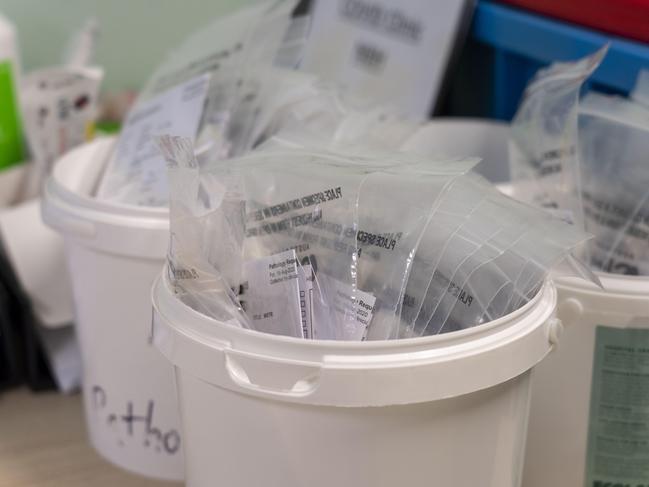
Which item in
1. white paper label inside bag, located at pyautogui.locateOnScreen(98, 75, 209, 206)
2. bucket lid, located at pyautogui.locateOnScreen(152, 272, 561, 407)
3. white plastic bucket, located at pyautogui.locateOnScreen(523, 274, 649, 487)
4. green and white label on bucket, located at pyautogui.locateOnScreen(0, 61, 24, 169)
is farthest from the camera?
green and white label on bucket, located at pyautogui.locateOnScreen(0, 61, 24, 169)

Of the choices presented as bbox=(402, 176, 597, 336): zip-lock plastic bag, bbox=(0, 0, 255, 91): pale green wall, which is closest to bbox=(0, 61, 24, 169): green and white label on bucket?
bbox=(0, 0, 255, 91): pale green wall

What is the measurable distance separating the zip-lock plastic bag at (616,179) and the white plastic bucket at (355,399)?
167mm

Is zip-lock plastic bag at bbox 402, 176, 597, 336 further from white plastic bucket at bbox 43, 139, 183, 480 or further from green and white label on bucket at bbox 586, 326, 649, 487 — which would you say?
white plastic bucket at bbox 43, 139, 183, 480

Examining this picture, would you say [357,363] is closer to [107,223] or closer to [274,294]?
[274,294]

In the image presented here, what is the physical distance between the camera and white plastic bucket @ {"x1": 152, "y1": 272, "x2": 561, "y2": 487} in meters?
0.45

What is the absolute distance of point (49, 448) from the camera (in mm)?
750

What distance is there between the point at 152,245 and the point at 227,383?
0.66 feet

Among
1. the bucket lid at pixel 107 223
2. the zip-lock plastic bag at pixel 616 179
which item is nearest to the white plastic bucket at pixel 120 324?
the bucket lid at pixel 107 223

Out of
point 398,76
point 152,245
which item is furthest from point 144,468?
point 398,76

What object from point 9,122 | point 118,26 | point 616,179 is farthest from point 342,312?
point 118,26

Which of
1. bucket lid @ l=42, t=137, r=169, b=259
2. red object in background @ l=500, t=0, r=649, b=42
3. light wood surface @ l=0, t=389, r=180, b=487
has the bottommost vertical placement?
light wood surface @ l=0, t=389, r=180, b=487

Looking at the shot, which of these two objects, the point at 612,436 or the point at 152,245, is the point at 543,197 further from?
the point at 152,245

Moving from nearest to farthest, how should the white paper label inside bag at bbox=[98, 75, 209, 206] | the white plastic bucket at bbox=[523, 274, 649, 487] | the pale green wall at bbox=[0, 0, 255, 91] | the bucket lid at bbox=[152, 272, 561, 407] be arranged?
1. the bucket lid at bbox=[152, 272, 561, 407]
2. the white plastic bucket at bbox=[523, 274, 649, 487]
3. the white paper label inside bag at bbox=[98, 75, 209, 206]
4. the pale green wall at bbox=[0, 0, 255, 91]

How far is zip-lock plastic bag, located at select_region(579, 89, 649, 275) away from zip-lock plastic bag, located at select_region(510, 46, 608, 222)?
0.03m
